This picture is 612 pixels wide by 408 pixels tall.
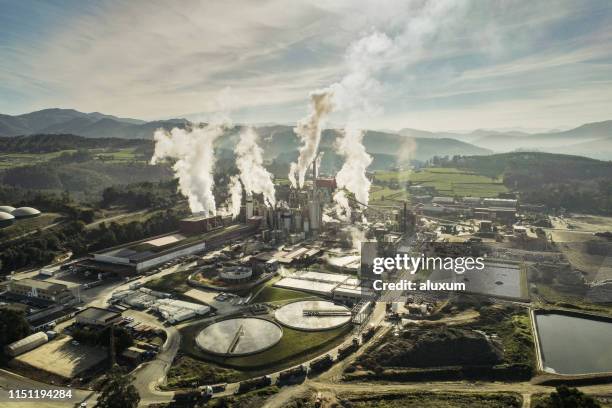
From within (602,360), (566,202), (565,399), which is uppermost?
(566,202)

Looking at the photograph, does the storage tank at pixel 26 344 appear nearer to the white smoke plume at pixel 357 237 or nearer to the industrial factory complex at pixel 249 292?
the industrial factory complex at pixel 249 292

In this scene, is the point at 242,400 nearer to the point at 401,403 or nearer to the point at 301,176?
the point at 401,403

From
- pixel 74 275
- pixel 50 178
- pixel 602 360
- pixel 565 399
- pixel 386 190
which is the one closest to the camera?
pixel 565 399

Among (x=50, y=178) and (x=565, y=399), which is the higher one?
(x=50, y=178)

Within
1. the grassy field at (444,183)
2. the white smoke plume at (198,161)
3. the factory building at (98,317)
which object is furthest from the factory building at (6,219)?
the grassy field at (444,183)

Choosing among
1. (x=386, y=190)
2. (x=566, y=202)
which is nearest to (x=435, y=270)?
(x=566, y=202)

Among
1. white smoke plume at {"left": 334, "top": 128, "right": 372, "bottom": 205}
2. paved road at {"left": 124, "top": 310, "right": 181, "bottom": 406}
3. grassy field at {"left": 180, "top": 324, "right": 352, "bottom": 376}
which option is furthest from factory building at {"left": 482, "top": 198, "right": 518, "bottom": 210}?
paved road at {"left": 124, "top": 310, "right": 181, "bottom": 406}
